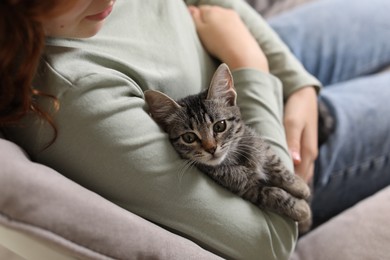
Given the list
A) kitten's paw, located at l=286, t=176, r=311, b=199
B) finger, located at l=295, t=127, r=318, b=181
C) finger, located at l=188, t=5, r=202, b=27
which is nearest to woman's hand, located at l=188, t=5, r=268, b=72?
finger, located at l=188, t=5, r=202, b=27

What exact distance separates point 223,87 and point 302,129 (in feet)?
1.14

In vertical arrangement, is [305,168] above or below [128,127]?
below

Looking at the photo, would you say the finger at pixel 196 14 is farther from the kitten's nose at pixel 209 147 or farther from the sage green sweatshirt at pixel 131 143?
the kitten's nose at pixel 209 147

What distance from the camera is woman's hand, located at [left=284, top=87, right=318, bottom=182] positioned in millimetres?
1222

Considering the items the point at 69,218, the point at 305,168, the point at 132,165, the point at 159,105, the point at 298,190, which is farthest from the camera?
the point at 305,168

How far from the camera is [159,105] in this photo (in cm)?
99

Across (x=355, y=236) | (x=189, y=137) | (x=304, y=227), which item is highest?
(x=189, y=137)

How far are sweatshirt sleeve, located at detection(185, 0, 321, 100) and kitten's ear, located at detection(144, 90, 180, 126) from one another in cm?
49

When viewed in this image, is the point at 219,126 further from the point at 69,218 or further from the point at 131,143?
the point at 69,218

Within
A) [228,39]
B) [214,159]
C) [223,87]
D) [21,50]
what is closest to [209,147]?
[214,159]

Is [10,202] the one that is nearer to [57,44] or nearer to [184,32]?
[57,44]

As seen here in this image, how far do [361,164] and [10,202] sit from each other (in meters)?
1.01

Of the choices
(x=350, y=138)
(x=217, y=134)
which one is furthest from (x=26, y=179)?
(x=350, y=138)

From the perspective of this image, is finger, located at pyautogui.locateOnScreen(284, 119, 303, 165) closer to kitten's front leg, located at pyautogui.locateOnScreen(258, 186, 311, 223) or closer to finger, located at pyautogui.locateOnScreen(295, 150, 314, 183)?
finger, located at pyautogui.locateOnScreen(295, 150, 314, 183)
